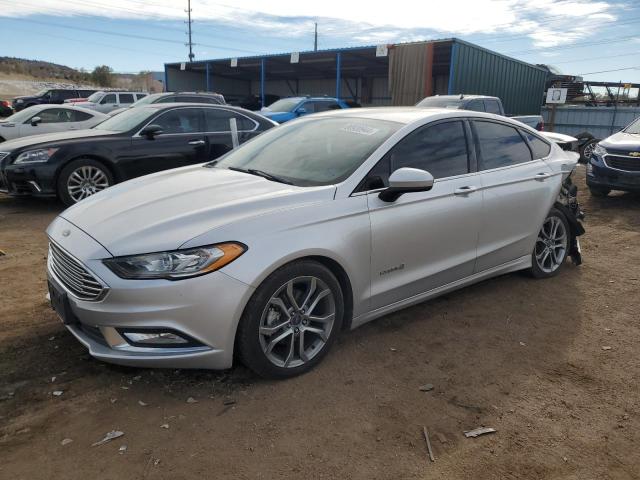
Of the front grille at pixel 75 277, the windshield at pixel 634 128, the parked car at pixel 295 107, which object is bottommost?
the front grille at pixel 75 277

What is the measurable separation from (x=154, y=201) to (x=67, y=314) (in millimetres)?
827

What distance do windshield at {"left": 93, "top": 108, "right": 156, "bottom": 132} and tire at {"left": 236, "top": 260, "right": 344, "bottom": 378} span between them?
18.2 feet

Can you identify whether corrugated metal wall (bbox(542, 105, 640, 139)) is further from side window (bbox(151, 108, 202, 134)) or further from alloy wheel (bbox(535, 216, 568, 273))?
side window (bbox(151, 108, 202, 134))

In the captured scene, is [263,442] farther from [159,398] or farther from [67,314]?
[67,314]

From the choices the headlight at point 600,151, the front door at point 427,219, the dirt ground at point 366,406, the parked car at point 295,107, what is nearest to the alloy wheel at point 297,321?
the dirt ground at point 366,406

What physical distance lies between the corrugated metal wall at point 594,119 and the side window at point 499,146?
16886 mm

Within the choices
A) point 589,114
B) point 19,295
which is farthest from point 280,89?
point 19,295

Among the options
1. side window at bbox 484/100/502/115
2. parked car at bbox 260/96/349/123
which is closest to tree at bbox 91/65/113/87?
parked car at bbox 260/96/349/123

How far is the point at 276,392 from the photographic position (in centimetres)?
292

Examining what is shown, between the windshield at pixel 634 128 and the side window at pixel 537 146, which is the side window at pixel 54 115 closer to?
the side window at pixel 537 146

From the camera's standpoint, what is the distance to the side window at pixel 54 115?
11883mm

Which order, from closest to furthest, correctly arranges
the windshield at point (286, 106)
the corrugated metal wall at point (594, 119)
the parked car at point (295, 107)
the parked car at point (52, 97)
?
the parked car at point (295, 107) → the windshield at point (286, 106) → the corrugated metal wall at point (594, 119) → the parked car at point (52, 97)

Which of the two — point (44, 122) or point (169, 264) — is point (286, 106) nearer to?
point (44, 122)

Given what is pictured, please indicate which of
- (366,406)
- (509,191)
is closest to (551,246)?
(509,191)
